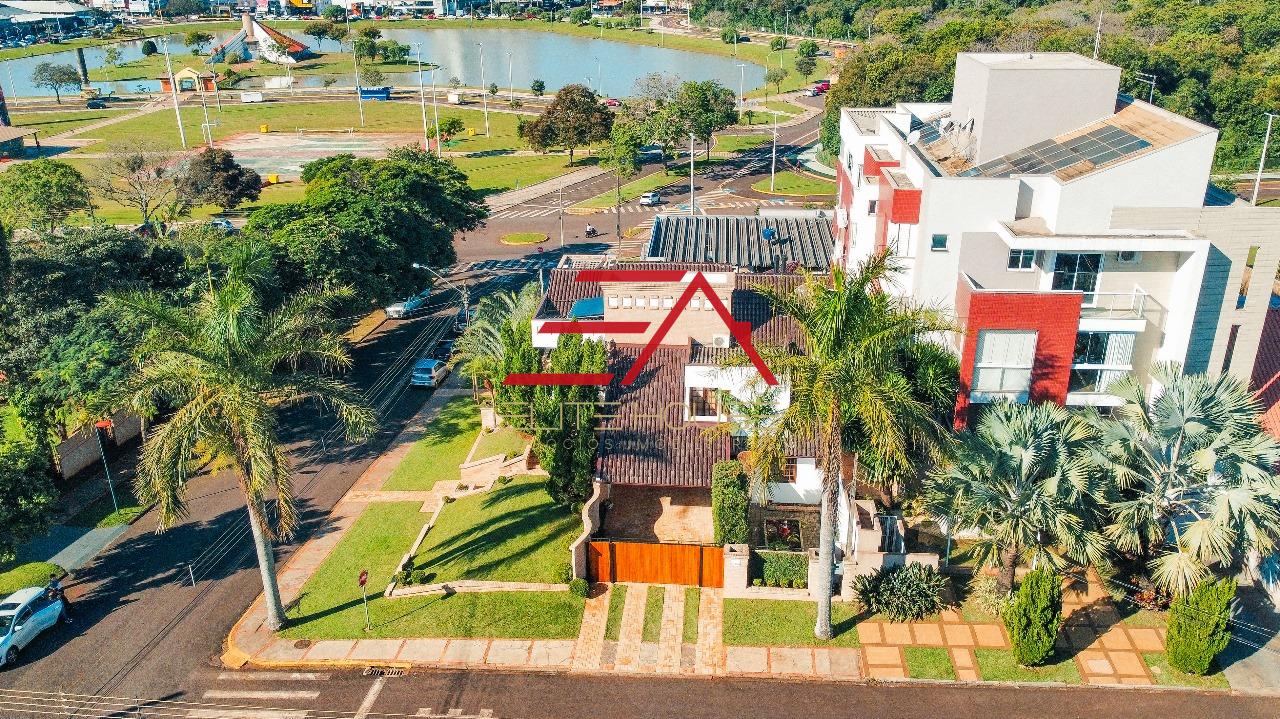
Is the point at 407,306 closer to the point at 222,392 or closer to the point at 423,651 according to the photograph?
the point at 222,392

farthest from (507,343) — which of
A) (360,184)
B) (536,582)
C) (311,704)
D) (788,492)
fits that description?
(360,184)

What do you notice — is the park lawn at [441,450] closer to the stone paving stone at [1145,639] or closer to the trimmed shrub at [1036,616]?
the trimmed shrub at [1036,616]

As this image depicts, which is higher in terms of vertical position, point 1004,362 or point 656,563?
point 1004,362

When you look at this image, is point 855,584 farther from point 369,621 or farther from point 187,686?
point 187,686

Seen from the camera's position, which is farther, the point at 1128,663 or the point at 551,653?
the point at 551,653

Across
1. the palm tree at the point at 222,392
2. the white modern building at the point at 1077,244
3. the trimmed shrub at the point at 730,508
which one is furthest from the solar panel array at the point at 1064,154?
the palm tree at the point at 222,392

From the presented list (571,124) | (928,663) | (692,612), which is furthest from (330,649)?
(571,124)
